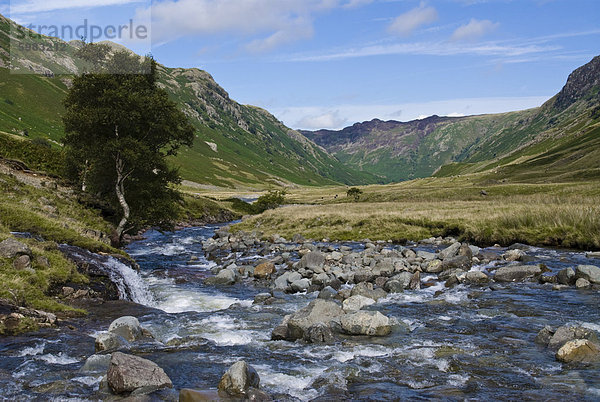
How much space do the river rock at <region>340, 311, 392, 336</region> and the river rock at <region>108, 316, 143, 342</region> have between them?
23.6 feet

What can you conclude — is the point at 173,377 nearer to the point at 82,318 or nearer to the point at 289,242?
the point at 82,318

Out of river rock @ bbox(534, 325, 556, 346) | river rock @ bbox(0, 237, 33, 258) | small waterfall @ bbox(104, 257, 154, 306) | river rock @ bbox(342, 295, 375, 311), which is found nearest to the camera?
river rock @ bbox(534, 325, 556, 346)

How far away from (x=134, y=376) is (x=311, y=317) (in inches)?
269

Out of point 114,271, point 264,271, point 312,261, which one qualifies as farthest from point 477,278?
point 114,271

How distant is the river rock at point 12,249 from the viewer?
16469mm

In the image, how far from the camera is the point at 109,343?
12.3 metres

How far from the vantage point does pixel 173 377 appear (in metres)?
10.6

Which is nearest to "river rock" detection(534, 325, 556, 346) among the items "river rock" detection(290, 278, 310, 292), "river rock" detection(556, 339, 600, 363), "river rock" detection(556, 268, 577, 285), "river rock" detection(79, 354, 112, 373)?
"river rock" detection(556, 339, 600, 363)

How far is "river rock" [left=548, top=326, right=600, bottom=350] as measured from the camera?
12.1 metres

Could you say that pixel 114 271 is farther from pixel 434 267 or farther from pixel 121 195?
pixel 434 267

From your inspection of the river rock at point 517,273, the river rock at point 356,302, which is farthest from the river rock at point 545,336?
the river rock at point 517,273

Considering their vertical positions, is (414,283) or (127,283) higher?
(127,283)

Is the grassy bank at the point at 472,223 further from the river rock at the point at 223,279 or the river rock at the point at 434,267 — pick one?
the river rock at the point at 223,279

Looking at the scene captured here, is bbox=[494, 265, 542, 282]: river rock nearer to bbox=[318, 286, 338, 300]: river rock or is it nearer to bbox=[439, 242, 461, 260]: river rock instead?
bbox=[439, 242, 461, 260]: river rock
